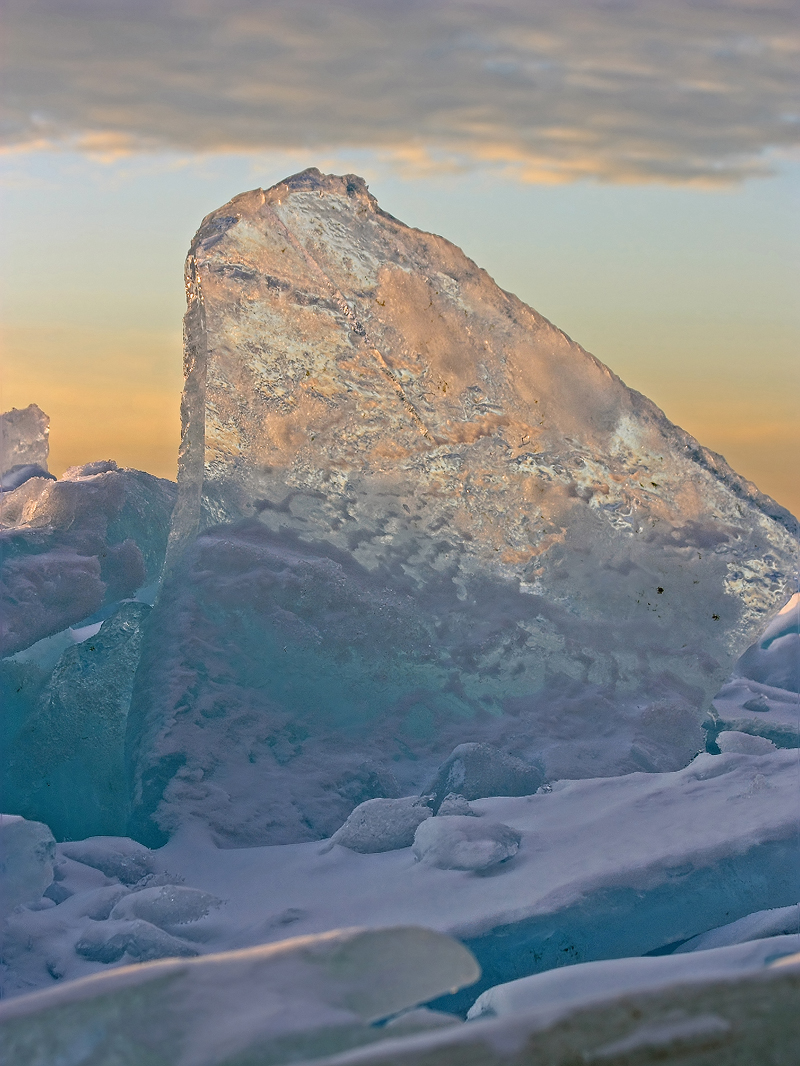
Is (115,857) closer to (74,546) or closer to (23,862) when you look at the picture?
(23,862)

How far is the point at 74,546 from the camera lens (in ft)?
18.0

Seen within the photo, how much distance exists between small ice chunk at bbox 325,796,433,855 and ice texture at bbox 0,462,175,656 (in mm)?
2026

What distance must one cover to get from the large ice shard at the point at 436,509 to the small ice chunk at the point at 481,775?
37 centimetres

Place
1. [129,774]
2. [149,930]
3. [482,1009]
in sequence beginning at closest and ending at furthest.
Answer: [482,1009] < [149,930] < [129,774]

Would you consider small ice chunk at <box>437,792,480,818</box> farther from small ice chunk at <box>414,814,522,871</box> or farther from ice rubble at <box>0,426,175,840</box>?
ice rubble at <box>0,426,175,840</box>

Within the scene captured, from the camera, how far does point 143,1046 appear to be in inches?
72.9

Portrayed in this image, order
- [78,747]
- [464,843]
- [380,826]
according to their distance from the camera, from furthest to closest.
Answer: [78,747], [380,826], [464,843]

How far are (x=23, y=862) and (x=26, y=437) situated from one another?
477 cm

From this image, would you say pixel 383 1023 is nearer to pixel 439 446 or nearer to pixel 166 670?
pixel 166 670

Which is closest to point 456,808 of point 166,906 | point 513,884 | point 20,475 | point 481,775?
point 481,775

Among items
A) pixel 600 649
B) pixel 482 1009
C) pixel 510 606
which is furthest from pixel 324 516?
pixel 482 1009

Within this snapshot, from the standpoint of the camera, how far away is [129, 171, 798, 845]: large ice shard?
456cm

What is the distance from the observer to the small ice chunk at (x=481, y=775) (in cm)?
400

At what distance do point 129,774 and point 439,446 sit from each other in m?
1.92
